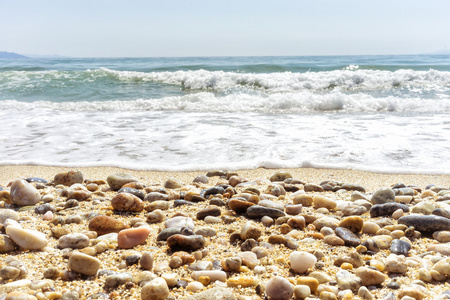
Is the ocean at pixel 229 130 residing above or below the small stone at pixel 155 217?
above

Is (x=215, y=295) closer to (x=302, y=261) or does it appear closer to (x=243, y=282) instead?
→ (x=243, y=282)

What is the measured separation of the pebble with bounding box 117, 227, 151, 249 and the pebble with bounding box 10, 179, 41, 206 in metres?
1.04

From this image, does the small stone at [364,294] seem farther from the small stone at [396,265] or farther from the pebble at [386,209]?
the pebble at [386,209]

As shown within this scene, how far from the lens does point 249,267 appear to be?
5.61 feet

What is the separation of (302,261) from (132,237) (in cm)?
87

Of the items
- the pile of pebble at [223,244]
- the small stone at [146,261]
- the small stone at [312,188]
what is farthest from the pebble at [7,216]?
the small stone at [312,188]

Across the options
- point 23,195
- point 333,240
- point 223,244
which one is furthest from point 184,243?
point 23,195

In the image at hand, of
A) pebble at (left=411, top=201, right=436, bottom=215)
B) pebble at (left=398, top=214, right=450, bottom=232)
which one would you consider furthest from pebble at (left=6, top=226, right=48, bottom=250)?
pebble at (left=411, top=201, right=436, bottom=215)

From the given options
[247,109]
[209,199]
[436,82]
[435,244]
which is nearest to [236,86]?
[247,109]

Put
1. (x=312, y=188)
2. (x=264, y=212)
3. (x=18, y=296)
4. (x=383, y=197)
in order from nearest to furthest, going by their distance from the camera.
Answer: (x=18, y=296) < (x=264, y=212) < (x=383, y=197) < (x=312, y=188)

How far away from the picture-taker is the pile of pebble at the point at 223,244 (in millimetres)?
1517

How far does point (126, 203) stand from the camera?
242 centimetres

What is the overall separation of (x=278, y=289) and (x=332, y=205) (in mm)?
1166

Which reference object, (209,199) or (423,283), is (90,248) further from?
(423,283)
